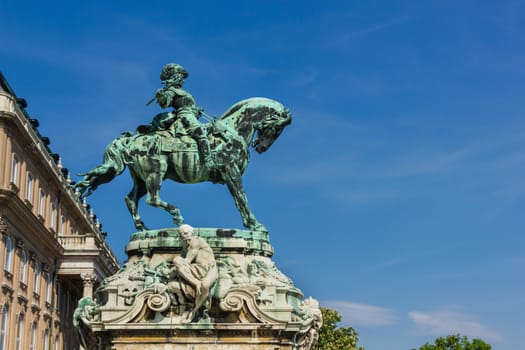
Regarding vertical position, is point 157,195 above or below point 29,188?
below

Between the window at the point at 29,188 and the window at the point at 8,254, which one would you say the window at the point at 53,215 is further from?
the window at the point at 8,254

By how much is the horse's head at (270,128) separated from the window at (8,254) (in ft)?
105

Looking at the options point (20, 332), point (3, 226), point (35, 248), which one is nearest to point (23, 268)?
point (35, 248)

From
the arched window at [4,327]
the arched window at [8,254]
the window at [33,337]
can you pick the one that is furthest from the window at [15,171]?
the window at [33,337]

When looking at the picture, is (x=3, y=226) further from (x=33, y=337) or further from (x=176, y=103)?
(x=176, y=103)

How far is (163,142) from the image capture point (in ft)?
53.1

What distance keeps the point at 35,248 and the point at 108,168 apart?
3867 cm

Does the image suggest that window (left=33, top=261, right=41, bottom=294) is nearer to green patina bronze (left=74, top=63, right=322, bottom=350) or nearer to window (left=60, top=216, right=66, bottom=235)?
window (left=60, top=216, right=66, bottom=235)

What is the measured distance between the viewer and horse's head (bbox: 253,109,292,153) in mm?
16875

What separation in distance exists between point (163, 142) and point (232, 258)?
264 cm

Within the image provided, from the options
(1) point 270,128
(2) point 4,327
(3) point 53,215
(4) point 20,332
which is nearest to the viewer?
(1) point 270,128

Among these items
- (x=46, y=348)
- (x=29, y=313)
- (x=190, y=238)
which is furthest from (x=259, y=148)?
(x=46, y=348)

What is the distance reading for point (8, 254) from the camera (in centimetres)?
4675

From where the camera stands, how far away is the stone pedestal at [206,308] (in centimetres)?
1442
